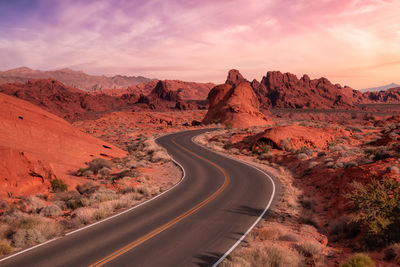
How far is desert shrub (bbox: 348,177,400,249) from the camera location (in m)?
9.82

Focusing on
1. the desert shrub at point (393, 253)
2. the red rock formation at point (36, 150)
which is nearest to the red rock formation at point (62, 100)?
the red rock formation at point (36, 150)

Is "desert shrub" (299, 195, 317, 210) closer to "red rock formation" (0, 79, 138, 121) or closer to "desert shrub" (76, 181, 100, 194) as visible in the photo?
"desert shrub" (76, 181, 100, 194)

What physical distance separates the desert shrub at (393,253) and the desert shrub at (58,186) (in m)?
17.7

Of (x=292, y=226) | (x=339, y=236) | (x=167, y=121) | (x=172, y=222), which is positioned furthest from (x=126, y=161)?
(x=167, y=121)

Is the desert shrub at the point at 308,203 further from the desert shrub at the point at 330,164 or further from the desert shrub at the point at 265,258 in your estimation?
the desert shrub at the point at 265,258

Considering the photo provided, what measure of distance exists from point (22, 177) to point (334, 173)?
21.6 metres

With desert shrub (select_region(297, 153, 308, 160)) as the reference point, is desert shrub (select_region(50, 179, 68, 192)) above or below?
below

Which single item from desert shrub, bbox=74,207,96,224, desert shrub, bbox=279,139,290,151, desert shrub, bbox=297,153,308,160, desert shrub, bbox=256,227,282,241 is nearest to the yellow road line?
desert shrub, bbox=74,207,96,224

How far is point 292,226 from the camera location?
12.5 meters

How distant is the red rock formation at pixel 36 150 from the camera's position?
16719 millimetres

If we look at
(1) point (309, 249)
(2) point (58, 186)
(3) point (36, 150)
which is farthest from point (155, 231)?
(3) point (36, 150)

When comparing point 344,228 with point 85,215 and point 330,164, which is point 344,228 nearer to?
point 330,164

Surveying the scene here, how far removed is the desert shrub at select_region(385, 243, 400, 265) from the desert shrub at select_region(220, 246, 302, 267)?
2902 millimetres

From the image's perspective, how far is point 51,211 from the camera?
1399 cm
